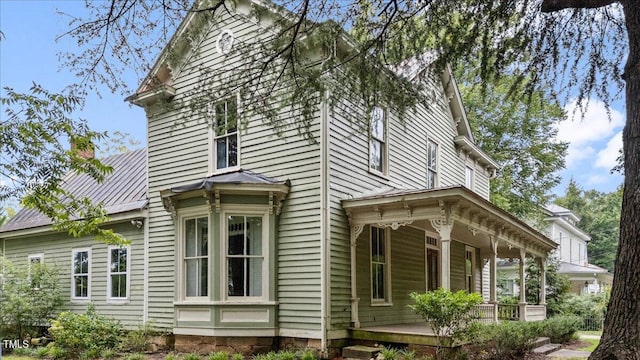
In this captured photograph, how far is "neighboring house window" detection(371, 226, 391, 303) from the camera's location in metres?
12.5

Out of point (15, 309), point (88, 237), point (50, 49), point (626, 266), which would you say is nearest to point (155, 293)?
point (88, 237)

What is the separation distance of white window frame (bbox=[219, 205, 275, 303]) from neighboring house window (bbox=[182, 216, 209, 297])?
1.52 feet

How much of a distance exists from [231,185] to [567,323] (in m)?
9.68

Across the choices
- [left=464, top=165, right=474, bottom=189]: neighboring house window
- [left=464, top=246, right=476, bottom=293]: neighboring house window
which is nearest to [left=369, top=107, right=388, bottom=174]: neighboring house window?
[left=464, top=246, right=476, bottom=293]: neighboring house window

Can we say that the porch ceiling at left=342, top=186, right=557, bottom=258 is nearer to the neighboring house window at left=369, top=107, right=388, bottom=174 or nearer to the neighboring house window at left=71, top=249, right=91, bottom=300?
the neighboring house window at left=369, top=107, right=388, bottom=174

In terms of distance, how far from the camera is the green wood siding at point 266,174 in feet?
36.4

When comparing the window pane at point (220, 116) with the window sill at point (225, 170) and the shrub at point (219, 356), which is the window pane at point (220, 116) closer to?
the window sill at point (225, 170)

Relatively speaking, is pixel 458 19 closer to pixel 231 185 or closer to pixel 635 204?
pixel 635 204

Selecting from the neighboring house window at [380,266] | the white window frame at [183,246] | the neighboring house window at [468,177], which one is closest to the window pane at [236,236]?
the white window frame at [183,246]

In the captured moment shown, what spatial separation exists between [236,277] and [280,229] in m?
1.28

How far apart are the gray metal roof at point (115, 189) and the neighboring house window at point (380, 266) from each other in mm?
5485

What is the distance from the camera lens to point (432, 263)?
15.6 metres

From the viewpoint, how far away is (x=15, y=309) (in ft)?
48.4

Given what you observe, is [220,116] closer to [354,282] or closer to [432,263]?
[354,282]
